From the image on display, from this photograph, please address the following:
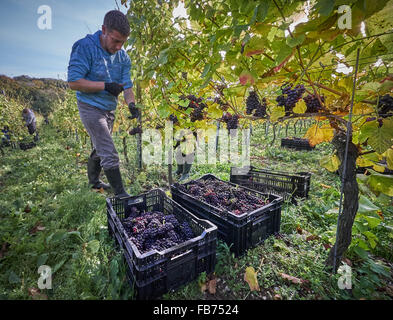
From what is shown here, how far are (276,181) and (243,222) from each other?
4.96 ft

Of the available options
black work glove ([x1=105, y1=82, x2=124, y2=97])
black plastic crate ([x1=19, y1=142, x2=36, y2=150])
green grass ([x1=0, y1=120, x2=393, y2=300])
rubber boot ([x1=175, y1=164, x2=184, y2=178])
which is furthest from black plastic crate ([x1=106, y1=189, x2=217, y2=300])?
black plastic crate ([x1=19, y1=142, x2=36, y2=150])

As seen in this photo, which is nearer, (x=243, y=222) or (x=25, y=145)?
(x=243, y=222)

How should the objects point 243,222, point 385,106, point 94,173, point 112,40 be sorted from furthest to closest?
point 94,173 → point 112,40 → point 243,222 → point 385,106

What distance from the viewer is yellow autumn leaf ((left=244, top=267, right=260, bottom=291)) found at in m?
1.44

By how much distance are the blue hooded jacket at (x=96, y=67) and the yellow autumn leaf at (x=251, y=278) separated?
2.49 m

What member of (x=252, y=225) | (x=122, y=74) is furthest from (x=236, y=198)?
(x=122, y=74)

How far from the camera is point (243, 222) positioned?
1.70 m

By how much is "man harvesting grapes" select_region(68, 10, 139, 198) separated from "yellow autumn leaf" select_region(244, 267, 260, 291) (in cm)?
159

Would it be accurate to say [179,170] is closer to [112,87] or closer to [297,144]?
[112,87]

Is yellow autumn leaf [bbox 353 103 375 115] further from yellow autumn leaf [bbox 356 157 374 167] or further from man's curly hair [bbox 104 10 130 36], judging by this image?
man's curly hair [bbox 104 10 130 36]

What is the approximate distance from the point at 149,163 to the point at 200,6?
4066mm

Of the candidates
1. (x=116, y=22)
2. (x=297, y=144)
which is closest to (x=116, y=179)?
(x=116, y=22)
